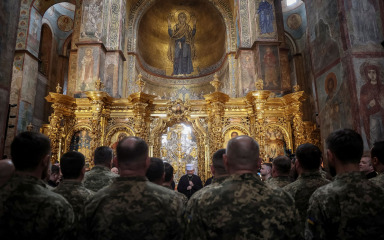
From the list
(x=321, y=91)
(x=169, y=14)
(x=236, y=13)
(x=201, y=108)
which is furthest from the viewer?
(x=169, y=14)

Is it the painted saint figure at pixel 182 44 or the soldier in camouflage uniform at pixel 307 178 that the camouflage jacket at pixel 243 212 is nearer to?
the soldier in camouflage uniform at pixel 307 178

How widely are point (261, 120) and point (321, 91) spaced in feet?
8.86

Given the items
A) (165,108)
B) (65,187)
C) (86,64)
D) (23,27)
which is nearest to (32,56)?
(23,27)

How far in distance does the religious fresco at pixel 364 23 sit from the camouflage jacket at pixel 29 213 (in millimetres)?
8653

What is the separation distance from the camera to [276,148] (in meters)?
11.8

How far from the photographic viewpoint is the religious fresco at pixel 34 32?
578 inches

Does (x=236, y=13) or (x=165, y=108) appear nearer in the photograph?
(x=165, y=108)

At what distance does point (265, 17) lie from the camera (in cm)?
1452

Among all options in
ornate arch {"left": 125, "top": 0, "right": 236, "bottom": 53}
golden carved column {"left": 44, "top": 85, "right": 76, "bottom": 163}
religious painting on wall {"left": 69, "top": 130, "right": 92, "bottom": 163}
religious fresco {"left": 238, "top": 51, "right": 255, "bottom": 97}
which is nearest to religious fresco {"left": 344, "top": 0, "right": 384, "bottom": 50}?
religious fresco {"left": 238, "top": 51, "right": 255, "bottom": 97}

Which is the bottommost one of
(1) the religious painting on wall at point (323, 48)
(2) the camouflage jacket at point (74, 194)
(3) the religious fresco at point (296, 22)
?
(2) the camouflage jacket at point (74, 194)

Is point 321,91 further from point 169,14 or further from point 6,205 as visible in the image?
point 169,14

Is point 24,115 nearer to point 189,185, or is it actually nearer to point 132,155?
point 189,185

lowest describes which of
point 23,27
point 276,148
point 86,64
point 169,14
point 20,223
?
point 20,223

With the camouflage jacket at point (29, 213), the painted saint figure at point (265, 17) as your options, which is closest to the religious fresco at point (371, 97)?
the painted saint figure at point (265, 17)
